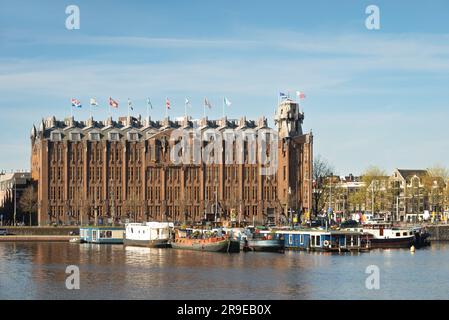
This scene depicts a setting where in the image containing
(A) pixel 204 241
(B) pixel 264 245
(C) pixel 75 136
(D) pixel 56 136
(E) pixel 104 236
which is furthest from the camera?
(C) pixel 75 136

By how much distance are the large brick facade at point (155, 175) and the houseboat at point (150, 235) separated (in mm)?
40338

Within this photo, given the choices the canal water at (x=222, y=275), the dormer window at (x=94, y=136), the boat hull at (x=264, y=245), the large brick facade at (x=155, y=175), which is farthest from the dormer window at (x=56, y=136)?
the boat hull at (x=264, y=245)

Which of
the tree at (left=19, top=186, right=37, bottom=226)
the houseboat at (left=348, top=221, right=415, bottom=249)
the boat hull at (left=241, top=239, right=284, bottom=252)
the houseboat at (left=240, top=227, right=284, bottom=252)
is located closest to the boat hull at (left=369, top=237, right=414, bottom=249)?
the houseboat at (left=348, top=221, right=415, bottom=249)

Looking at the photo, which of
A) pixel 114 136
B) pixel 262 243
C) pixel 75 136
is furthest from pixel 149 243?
pixel 114 136

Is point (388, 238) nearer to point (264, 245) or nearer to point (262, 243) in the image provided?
point (262, 243)

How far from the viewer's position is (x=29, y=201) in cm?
18188

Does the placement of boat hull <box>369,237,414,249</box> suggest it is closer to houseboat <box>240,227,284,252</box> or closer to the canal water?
the canal water

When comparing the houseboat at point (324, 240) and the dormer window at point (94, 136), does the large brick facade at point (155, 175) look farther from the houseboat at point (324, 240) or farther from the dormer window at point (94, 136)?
the houseboat at point (324, 240)

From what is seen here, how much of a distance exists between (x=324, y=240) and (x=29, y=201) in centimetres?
7480

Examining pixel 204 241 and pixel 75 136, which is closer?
pixel 204 241

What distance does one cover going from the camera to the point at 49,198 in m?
183

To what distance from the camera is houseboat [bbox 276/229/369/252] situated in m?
124

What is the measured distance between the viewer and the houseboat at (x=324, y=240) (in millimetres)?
124062
